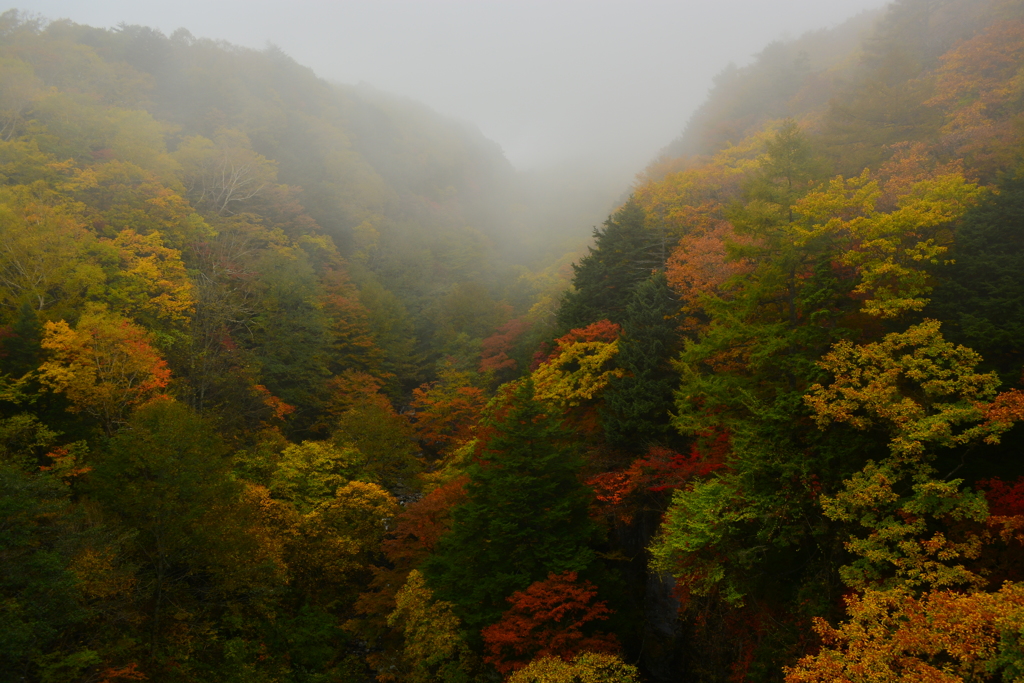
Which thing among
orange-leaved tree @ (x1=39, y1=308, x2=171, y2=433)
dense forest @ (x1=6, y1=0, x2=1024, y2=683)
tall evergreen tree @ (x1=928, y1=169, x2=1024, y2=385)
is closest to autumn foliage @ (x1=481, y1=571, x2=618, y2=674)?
dense forest @ (x1=6, y1=0, x2=1024, y2=683)

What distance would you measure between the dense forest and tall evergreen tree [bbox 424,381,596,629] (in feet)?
0.39

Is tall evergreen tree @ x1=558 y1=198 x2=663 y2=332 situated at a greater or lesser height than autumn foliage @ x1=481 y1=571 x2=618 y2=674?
greater

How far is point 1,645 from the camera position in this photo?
480 inches

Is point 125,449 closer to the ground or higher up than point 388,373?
higher up

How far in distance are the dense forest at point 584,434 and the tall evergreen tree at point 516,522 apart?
0.39ft

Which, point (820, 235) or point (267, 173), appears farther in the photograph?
point (267, 173)

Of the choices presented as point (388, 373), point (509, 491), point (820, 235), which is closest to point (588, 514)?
point (509, 491)

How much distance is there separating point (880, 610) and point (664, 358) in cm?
1247

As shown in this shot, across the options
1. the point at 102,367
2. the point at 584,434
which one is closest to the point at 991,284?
the point at 584,434

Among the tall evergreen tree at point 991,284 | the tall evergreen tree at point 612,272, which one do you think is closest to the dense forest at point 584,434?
the tall evergreen tree at point 991,284

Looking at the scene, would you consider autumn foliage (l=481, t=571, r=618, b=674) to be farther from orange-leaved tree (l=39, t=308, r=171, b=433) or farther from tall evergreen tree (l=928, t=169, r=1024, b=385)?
orange-leaved tree (l=39, t=308, r=171, b=433)

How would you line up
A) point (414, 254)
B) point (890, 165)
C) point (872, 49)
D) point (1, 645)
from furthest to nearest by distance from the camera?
point (414, 254)
point (872, 49)
point (890, 165)
point (1, 645)

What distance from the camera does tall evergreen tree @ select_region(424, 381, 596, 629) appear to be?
1697 centimetres

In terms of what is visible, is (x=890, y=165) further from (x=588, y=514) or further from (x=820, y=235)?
(x=588, y=514)
